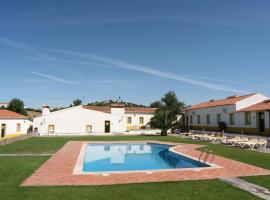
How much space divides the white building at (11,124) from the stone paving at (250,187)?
34630 mm

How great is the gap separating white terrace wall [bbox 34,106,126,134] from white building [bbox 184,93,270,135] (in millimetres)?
12909

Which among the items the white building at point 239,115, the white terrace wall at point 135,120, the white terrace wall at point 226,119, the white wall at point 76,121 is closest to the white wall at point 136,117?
the white terrace wall at point 135,120

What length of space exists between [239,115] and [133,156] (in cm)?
1670

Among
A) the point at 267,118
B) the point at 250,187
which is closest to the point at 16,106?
the point at 267,118

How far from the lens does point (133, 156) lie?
19516 mm

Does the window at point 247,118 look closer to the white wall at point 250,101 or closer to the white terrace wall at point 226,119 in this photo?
the white terrace wall at point 226,119

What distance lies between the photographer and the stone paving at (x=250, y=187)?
7883mm

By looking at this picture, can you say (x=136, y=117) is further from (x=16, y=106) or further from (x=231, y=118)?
(x=16, y=106)

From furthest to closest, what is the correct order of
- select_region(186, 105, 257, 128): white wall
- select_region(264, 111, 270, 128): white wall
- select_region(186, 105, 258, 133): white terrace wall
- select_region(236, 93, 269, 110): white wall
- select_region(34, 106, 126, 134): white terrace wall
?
select_region(34, 106, 126, 134): white terrace wall, select_region(236, 93, 269, 110): white wall, select_region(186, 105, 257, 128): white wall, select_region(186, 105, 258, 133): white terrace wall, select_region(264, 111, 270, 128): white wall

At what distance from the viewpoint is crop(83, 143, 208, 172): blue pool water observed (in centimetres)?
1550

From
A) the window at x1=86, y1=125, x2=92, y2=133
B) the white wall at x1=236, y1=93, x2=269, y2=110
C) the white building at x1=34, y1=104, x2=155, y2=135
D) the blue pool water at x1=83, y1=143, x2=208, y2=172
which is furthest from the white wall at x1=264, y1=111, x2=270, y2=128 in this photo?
the window at x1=86, y1=125, x2=92, y2=133

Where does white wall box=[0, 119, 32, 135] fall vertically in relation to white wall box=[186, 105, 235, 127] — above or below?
below

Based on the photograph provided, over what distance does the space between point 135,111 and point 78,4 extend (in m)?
28.6

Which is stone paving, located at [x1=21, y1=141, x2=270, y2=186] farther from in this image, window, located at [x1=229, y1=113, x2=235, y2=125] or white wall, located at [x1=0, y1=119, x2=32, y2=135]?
white wall, located at [x1=0, y1=119, x2=32, y2=135]
